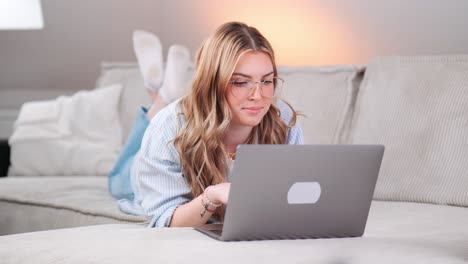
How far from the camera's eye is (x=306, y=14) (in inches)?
139

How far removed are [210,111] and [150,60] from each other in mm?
1049

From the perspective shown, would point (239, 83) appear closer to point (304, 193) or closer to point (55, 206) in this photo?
point (304, 193)

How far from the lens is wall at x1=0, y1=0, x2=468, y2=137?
3.20 metres

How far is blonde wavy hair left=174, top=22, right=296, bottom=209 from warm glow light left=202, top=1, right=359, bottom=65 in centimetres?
140

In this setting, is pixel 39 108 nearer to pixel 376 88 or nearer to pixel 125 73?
pixel 125 73

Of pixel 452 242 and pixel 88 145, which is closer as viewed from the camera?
pixel 452 242

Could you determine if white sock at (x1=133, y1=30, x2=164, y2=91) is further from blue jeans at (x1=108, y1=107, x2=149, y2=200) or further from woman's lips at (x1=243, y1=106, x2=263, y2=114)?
woman's lips at (x1=243, y1=106, x2=263, y2=114)

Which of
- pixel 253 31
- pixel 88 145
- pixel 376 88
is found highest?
pixel 253 31

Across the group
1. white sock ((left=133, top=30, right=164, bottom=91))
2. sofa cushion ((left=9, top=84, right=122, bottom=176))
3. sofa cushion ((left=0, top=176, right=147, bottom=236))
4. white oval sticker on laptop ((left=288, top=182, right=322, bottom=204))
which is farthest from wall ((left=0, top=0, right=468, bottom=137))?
white oval sticker on laptop ((left=288, top=182, right=322, bottom=204))

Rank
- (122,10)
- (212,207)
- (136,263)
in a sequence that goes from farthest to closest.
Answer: (122,10), (212,207), (136,263)

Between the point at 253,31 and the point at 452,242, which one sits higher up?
the point at 253,31

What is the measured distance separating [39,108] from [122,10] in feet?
2.46

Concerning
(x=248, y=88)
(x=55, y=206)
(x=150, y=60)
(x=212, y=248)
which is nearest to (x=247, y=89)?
(x=248, y=88)

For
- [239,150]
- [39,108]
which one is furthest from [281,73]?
[239,150]
